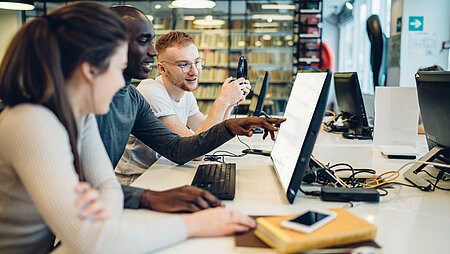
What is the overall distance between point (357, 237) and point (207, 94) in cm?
603

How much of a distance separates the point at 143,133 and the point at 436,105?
3.86 feet

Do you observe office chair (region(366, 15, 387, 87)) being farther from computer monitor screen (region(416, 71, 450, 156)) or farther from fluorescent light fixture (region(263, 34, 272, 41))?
computer monitor screen (region(416, 71, 450, 156))

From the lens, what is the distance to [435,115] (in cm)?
145

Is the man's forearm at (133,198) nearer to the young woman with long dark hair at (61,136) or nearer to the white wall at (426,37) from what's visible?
the young woman with long dark hair at (61,136)

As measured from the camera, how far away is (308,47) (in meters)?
6.02

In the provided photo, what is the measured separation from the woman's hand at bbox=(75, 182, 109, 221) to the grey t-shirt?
778mm

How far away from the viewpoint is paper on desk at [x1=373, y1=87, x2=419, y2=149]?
1.99m

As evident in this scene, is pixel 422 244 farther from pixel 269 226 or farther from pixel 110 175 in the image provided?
pixel 110 175

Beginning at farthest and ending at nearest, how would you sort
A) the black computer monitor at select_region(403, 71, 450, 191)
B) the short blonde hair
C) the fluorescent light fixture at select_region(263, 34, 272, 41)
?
the fluorescent light fixture at select_region(263, 34, 272, 41) < the short blonde hair < the black computer monitor at select_region(403, 71, 450, 191)

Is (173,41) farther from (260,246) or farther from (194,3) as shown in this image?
(194,3)

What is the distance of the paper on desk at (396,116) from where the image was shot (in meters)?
1.99

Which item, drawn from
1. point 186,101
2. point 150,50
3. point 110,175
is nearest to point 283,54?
point 186,101

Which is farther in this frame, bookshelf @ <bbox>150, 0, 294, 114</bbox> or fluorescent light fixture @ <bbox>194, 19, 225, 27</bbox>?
fluorescent light fixture @ <bbox>194, 19, 225, 27</bbox>

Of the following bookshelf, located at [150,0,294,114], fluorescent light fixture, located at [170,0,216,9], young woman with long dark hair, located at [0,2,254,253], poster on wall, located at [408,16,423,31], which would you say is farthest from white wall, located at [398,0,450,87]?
young woman with long dark hair, located at [0,2,254,253]
